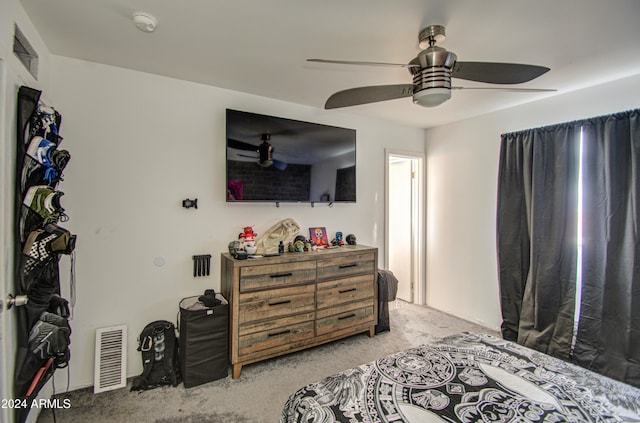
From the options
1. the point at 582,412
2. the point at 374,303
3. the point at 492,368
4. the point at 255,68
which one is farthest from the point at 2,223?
the point at 374,303

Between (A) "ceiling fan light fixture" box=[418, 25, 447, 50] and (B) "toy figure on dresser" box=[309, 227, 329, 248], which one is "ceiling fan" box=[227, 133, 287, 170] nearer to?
(B) "toy figure on dresser" box=[309, 227, 329, 248]

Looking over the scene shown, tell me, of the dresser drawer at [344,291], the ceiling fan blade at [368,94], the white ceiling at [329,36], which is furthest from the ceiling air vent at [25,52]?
the dresser drawer at [344,291]

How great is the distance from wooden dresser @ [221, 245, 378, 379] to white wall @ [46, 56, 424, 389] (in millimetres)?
437

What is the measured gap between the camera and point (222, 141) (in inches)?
105

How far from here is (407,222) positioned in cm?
420

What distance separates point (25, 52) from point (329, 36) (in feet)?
6.02

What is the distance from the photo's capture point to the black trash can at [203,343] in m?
2.20

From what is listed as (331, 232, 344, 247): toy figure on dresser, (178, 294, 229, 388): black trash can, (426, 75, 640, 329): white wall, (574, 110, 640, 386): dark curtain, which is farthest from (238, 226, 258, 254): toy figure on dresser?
(574, 110, 640, 386): dark curtain

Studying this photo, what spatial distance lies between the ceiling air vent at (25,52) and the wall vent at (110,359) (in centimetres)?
184

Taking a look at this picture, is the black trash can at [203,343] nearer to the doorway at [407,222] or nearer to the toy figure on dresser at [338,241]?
the toy figure on dresser at [338,241]

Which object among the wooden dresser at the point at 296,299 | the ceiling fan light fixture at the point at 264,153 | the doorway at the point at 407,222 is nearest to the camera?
the wooden dresser at the point at 296,299

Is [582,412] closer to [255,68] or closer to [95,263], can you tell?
[255,68]

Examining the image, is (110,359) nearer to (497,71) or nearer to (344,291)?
(344,291)

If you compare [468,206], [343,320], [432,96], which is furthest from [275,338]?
[468,206]
